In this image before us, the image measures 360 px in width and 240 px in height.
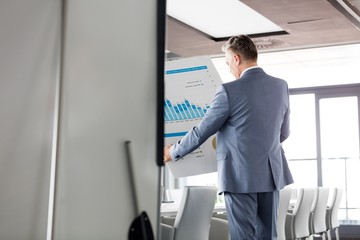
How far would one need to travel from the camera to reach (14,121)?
1.67 m

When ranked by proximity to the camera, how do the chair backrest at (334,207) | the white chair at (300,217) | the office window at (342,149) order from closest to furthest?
the white chair at (300,217), the chair backrest at (334,207), the office window at (342,149)

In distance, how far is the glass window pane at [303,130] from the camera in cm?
1235

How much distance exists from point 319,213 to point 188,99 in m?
4.65

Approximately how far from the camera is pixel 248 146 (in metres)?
3.64

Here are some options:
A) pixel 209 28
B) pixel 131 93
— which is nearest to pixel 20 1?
pixel 131 93

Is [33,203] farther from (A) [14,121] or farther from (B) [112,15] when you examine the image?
(B) [112,15]

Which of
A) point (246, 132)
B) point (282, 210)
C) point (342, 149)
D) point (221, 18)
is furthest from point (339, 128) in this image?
point (246, 132)

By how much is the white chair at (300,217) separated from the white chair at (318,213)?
Answer: 1.58ft

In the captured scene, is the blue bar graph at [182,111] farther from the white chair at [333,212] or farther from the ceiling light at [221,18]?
the white chair at [333,212]

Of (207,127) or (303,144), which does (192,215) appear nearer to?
(207,127)

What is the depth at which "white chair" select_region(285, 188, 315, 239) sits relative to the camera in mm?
6398

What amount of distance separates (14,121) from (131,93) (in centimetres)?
36

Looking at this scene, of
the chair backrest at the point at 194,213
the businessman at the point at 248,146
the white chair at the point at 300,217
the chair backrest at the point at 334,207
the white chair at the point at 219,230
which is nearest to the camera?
the businessman at the point at 248,146

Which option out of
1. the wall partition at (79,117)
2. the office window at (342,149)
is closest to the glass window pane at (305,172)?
the office window at (342,149)
